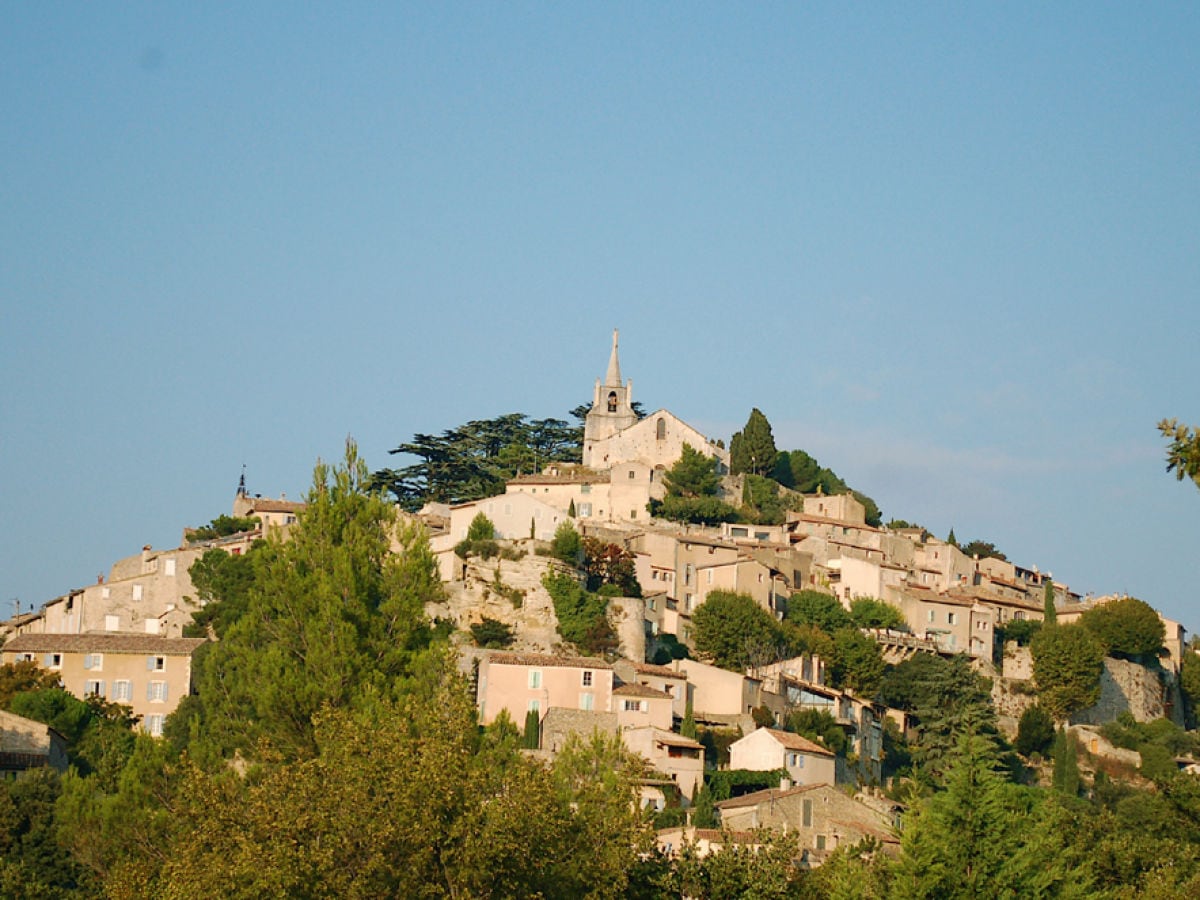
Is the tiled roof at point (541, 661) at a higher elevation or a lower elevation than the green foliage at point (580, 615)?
lower

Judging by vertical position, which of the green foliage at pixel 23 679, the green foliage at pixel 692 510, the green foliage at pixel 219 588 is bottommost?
the green foliage at pixel 23 679

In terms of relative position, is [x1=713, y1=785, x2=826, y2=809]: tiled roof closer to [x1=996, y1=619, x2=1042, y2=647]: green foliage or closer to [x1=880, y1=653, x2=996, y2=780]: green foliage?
[x1=880, y1=653, x2=996, y2=780]: green foliage

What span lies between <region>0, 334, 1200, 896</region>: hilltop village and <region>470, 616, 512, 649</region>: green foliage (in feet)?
0.28

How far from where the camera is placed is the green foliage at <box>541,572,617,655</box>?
77.4m

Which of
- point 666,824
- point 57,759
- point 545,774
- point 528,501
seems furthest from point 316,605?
point 528,501

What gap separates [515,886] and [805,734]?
43455 mm

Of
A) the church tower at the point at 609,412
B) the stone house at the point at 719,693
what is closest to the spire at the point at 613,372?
the church tower at the point at 609,412

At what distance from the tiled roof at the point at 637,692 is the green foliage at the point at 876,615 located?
21.7m

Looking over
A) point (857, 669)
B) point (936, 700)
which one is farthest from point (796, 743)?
point (857, 669)

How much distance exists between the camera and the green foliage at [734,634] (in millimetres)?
80625

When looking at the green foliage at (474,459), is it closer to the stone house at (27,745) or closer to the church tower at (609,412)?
the church tower at (609,412)

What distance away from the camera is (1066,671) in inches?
3506

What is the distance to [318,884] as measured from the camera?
30750mm

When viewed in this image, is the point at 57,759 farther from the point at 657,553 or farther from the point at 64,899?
the point at 657,553
